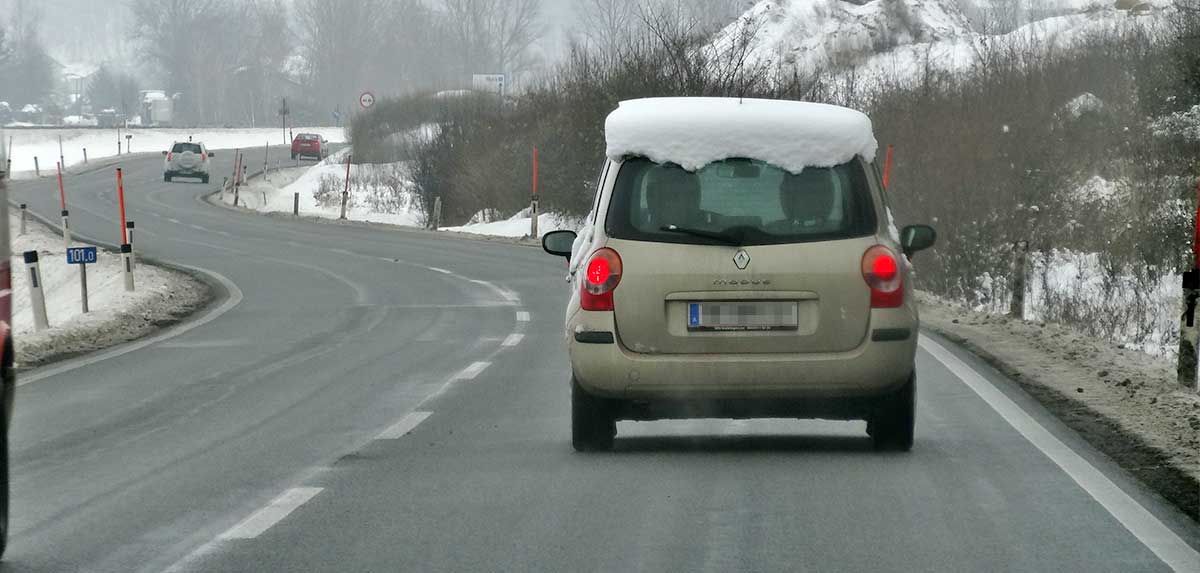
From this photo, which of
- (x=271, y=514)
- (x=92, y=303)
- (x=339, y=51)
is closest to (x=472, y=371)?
(x=271, y=514)

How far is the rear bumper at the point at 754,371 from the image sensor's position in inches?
348

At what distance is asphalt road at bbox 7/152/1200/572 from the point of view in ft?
21.8

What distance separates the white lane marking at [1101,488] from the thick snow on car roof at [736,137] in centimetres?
181

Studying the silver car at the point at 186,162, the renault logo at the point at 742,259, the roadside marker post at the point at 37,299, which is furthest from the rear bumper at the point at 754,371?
the silver car at the point at 186,162

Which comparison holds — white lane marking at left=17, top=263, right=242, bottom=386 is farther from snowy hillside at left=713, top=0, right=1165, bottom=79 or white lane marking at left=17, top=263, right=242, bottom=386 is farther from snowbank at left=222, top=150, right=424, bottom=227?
snowy hillside at left=713, top=0, right=1165, bottom=79

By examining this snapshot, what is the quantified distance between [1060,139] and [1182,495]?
1121 inches

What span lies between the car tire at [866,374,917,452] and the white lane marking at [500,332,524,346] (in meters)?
7.76

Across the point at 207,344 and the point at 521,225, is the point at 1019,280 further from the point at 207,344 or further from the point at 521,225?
the point at 521,225

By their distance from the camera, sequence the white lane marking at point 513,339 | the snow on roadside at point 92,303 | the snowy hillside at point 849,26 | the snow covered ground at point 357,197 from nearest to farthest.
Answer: the white lane marking at point 513,339 → the snow on roadside at point 92,303 → the snow covered ground at point 357,197 → the snowy hillside at point 849,26

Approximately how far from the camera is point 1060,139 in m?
35.3

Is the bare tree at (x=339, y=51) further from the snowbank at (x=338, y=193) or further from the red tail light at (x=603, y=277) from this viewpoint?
the red tail light at (x=603, y=277)

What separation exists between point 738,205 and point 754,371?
823 mm

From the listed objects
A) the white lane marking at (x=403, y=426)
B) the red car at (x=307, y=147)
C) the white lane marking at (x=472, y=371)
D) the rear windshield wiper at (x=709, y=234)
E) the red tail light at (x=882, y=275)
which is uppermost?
the rear windshield wiper at (x=709, y=234)

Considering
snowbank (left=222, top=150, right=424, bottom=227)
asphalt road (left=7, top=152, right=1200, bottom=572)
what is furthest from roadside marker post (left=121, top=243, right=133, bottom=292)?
snowbank (left=222, top=150, right=424, bottom=227)
